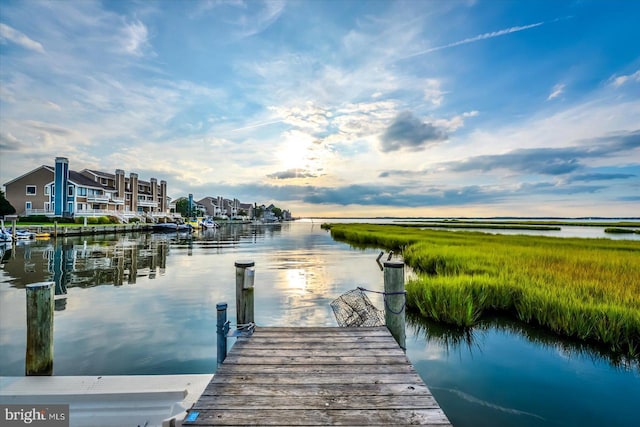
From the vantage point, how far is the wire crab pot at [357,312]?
772 cm

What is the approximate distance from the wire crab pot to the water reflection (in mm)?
1729

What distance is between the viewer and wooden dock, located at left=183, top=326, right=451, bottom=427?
3.24 m

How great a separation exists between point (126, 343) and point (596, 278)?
1537 centimetres

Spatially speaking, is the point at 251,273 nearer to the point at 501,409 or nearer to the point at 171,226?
the point at 501,409

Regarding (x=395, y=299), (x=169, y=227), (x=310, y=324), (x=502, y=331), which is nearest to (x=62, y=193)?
(x=169, y=227)

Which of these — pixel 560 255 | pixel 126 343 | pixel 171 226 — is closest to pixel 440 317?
pixel 126 343

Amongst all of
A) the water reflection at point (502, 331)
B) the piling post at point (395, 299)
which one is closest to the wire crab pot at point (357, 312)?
the piling post at point (395, 299)

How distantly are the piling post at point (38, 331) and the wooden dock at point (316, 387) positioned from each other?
125 inches

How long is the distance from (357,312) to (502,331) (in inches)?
169

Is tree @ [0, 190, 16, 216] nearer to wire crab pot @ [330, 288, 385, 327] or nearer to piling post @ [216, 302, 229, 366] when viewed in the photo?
wire crab pot @ [330, 288, 385, 327]

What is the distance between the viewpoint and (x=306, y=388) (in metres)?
3.82

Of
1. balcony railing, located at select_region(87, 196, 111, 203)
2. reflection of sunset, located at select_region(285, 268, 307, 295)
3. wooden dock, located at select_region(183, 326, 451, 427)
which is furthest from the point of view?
balcony railing, located at select_region(87, 196, 111, 203)

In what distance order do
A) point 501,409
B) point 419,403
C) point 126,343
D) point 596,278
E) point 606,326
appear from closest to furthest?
1. point 419,403
2. point 501,409
3. point 606,326
4. point 126,343
5. point 596,278

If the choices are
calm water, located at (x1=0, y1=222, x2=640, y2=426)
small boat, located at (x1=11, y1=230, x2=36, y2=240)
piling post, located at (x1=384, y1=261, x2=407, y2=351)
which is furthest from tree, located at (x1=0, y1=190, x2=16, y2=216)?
piling post, located at (x1=384, y1=261, x2=407, y2=351)
